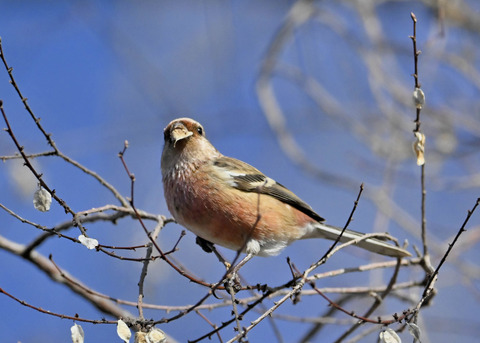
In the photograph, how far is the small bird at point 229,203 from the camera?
365 centimetres

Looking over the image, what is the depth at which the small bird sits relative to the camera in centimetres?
365

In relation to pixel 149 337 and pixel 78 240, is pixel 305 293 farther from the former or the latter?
pixel 78 240

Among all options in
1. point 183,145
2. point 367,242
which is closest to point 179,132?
point 183,145

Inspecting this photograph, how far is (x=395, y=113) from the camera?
5.55 meters

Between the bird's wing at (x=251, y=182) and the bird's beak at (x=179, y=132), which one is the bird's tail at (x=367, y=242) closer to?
the bird's wing at (x=251, y=182)

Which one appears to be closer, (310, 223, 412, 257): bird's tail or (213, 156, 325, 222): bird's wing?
(310, 223, 412, 257): bird's tail

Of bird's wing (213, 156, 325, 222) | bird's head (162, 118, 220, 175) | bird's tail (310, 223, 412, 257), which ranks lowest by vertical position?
bird's tail (310, 223, 412, 257)

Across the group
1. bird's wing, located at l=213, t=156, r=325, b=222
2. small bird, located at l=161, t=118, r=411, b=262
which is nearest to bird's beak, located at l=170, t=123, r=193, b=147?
small bird, located at l=161, t=118, r=411, b=262

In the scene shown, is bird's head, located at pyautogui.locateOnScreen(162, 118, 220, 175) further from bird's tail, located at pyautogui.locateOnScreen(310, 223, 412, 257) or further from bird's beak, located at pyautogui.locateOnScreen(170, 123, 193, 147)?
bird's tail, located at pyautogui.locateOnScreen(310, 223, 412, 257)

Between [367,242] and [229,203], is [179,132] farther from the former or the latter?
[367,242]

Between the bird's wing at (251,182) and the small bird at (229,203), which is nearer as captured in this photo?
the small bird at (229,203)

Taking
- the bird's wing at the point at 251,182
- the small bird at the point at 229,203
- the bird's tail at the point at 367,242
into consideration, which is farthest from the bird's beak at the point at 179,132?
the bird's tail at the point at 367,242

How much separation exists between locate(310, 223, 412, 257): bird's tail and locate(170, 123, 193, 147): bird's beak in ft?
3.66

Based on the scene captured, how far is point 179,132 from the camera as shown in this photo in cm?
392
